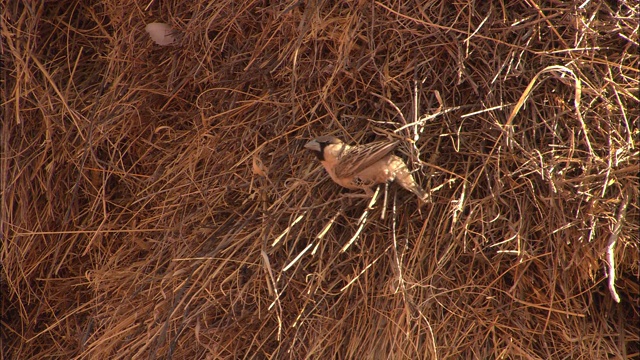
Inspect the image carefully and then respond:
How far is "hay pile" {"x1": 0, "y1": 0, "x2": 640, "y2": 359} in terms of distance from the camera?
180 cm

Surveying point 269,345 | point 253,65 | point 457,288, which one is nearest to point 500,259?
point 457,288

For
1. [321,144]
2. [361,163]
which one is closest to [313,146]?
[321,144]

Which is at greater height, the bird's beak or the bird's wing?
the bird's beak

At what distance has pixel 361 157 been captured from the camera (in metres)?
1.85

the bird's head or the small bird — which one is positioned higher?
the bird's head

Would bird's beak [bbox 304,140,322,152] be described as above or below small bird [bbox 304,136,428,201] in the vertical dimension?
above

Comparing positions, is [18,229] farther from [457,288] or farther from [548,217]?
[548,217]

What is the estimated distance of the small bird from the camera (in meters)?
1.82

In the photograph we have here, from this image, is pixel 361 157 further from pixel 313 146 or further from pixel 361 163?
pixel 313 146

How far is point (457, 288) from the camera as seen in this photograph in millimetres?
1792

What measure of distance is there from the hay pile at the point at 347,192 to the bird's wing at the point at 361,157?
0.05 metres

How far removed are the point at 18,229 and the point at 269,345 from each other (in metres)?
0.83

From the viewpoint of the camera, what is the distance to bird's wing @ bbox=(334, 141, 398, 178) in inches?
71.6

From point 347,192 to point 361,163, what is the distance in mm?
101
